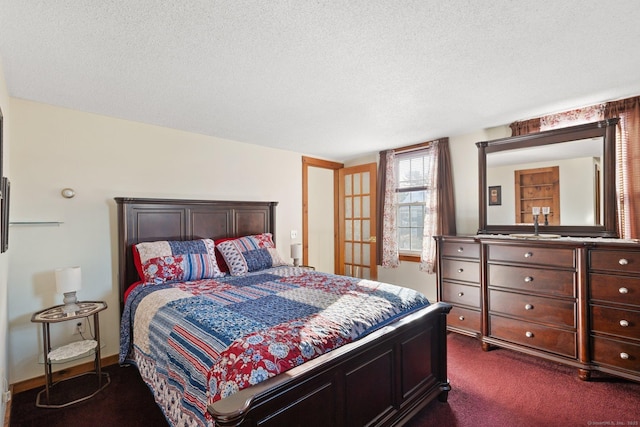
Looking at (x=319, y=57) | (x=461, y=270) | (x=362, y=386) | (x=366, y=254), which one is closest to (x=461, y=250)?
(x=461, y=270)

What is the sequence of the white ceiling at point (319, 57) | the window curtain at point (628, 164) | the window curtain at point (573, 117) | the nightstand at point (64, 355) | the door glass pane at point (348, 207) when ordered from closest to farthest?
the white ceiling at point (319, 57)
the nightstand at point (64, 355)
the window curtain at point (628, 164)
the window curtain at point (573, 117)
the door glass pane at point (348, 207)

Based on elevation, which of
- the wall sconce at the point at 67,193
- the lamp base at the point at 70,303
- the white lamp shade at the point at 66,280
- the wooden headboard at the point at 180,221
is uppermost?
the wall sconce at the point at 67,193

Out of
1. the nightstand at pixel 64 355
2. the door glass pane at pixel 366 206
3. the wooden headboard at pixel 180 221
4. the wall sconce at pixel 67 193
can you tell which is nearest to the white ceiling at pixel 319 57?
the wall sconce at pixel 67 193

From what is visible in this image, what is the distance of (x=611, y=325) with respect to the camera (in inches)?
92.3

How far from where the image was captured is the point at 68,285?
2355 mm

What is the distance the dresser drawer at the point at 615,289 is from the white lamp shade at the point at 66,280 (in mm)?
4063

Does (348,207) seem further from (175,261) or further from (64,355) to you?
(64,355)

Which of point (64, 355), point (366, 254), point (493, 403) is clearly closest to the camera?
point (493, 403)

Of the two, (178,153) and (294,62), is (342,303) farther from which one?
(178,153)

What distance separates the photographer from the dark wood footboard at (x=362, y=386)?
3.90 feet

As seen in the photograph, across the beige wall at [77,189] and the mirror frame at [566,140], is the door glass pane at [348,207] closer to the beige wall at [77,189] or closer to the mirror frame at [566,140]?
the mirror frame at [566,140]

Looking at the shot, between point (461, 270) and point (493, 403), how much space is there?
130 cm

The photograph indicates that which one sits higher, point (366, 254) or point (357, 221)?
point (357, 221)

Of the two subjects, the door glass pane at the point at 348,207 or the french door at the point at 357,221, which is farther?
the door glass pane at the point at 348,207
